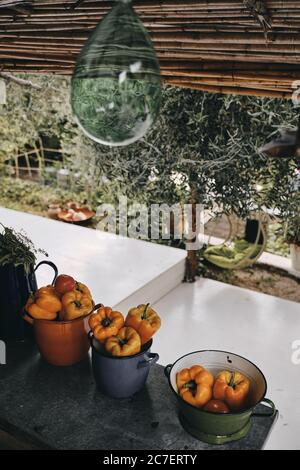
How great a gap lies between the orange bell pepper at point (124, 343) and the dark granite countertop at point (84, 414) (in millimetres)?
179

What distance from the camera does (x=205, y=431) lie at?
4.12 ft

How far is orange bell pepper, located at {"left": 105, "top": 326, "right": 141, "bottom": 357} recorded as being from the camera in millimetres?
1361

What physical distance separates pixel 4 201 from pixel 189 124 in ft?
11.9

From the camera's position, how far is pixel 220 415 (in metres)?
1.21

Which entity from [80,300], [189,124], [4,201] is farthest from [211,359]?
[4,201]

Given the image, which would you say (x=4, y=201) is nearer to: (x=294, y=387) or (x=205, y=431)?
(x=294, y=387)

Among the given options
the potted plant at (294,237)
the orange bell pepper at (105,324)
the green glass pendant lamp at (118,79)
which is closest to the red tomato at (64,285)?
the orange bell pepper at (105,324)

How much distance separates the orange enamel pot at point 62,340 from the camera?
148cm

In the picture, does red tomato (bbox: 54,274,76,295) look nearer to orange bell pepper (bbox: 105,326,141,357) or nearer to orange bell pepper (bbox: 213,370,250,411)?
orange bell pepper (bbox: 105,326,141,357)

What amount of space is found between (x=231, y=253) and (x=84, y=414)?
328cm

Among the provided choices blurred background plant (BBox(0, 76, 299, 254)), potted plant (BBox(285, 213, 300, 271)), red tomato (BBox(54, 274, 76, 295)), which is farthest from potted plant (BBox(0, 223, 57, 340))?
potted plant (BBox(285, 213, 300, 271))

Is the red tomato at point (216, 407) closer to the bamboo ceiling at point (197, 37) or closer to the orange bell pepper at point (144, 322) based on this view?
the orange bell pepper at point (144, 322)

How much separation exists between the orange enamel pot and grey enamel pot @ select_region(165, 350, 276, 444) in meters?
0.34
